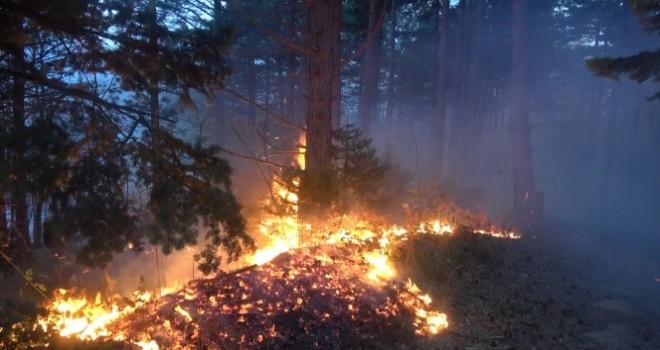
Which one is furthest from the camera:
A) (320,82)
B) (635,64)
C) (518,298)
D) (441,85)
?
(441,85)

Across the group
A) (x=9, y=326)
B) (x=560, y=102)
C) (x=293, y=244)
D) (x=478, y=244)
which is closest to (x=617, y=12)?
(x=560, y=102)

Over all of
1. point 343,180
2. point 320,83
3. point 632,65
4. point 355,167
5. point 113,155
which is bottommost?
point 343,180

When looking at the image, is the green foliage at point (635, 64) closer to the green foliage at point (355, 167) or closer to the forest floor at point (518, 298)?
the forest floor at point (518, 298)

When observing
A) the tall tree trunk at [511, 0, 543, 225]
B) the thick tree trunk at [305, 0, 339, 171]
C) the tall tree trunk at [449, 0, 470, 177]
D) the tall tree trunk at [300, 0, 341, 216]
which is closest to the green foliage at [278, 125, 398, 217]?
the tall tree trunk at [300, 0, 341, 216]

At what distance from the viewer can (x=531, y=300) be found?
755cm

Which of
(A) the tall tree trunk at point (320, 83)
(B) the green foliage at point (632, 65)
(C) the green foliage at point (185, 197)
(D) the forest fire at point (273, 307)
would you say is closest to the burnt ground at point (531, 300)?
(D) the forest fire at point (273, 307)

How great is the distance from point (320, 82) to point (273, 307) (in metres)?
4.43

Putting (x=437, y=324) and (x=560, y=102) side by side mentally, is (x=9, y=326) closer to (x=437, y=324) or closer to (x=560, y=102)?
(x=437, y=324)

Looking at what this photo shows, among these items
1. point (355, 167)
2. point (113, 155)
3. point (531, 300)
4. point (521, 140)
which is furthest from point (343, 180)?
point (521, 140)

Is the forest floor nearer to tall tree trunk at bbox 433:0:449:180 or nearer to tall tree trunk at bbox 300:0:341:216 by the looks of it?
tall tree trunk at bbox 300:0:341:216

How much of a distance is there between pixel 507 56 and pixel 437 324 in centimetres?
2862

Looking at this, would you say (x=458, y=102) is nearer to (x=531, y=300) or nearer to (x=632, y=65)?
(x=632, y=65)

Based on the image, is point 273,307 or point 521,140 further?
point 521,140

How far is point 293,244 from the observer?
27.9 feet
